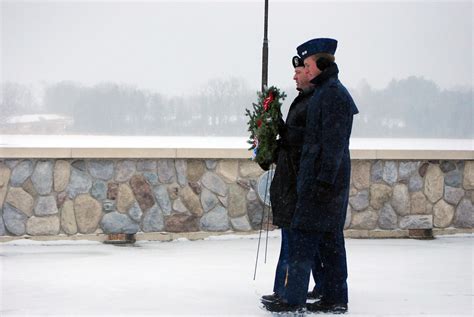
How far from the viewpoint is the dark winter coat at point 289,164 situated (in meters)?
4.55

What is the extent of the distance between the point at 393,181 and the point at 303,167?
430 centimetres

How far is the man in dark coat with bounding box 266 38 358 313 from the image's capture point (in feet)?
14.0

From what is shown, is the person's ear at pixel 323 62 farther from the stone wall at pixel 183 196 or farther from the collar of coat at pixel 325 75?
the stone wall at pixel 183 196

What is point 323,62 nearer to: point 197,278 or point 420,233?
point 197,278

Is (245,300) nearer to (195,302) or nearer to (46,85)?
(195,302)

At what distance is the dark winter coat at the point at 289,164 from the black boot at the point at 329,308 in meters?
0.54

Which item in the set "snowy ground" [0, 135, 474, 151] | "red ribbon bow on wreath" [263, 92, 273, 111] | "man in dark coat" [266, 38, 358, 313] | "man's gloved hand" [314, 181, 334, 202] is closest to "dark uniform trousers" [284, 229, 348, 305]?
"man in dark coat" [266, 38, 358, 313]

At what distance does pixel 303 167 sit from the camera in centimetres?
436

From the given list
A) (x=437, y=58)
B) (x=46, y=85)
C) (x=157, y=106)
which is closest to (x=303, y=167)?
(x=157, y=106)

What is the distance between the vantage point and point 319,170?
14.1 ft

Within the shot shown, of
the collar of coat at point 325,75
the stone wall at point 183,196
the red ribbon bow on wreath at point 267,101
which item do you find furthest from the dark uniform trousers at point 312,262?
the stone wall at point 183,196

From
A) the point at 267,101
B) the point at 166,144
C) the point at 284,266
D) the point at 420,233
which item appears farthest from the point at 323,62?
the point at 166,144

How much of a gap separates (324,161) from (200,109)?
59.4ft

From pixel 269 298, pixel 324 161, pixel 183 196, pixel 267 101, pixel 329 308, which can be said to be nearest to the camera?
pixel 324 161
